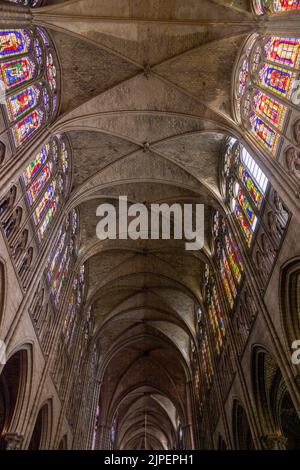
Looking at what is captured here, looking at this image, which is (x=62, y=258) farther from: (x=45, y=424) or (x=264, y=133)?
(x=264, y=133)

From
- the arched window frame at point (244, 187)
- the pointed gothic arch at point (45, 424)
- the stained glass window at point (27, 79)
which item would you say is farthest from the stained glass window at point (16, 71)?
the pointed gothic arch at point (45, 424)

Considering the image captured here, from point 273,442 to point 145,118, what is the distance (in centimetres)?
1329

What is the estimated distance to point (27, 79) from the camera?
38.7ft

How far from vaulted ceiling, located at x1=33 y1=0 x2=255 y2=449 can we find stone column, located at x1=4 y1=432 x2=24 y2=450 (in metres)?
8.99

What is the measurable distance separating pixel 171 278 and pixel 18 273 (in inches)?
505

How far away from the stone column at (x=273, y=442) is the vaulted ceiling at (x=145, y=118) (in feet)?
30.4

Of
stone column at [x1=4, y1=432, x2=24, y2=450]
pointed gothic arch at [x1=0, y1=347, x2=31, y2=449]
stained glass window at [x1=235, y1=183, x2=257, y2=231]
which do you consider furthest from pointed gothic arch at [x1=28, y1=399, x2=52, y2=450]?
stained glass window at [x1=235, y1=183, x2=257, y2=231]

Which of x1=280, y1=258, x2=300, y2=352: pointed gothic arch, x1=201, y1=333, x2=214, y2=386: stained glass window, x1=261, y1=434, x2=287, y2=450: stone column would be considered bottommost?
x1=261, y1=434, x2=287, y2=450: stone column

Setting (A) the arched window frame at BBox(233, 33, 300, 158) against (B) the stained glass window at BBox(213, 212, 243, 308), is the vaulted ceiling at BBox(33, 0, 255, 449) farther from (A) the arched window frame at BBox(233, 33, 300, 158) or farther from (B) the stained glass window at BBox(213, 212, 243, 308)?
(B) the stained glass window at BBox(213, 212, 243, 308)

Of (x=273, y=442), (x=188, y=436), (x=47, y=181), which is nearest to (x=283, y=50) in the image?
(x=47, y=181)

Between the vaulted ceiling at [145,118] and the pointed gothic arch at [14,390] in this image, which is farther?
the vaulted ceiling at [145,118]

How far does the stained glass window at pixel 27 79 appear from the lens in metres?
10.5

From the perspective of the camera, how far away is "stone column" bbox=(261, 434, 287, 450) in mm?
10148

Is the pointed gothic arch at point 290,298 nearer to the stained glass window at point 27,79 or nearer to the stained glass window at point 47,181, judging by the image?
the stained glass window at point 47,181
